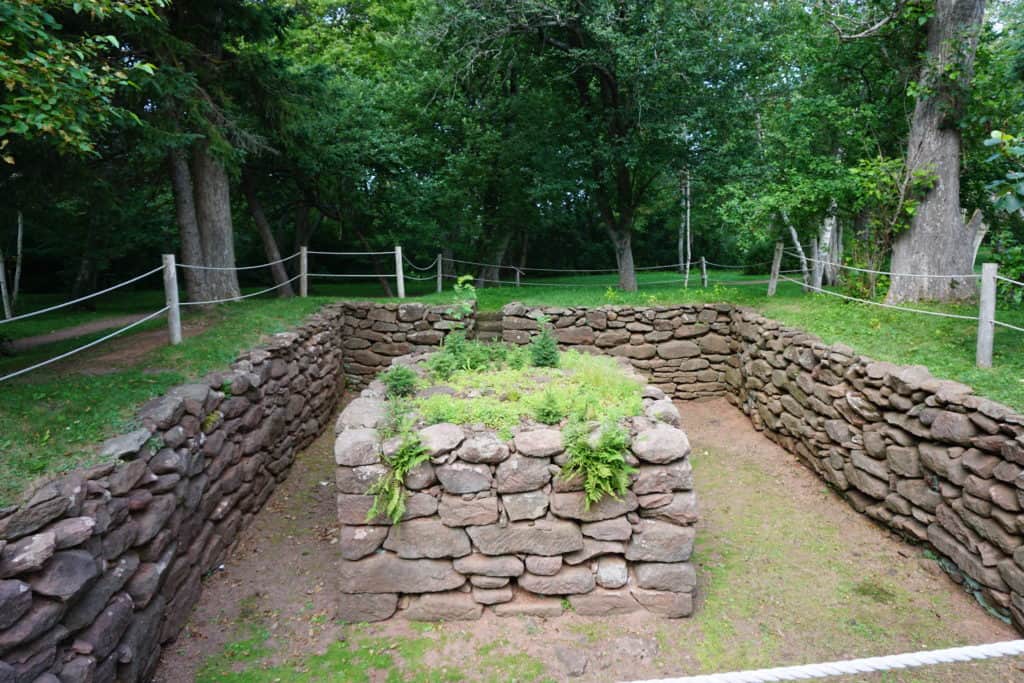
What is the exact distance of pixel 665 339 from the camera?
9531 mm

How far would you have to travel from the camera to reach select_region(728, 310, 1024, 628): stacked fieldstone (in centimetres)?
380

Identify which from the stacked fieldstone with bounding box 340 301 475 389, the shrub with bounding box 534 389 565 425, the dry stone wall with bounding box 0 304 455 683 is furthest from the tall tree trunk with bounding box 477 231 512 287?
the shrub with bounding box 534 389 565 425

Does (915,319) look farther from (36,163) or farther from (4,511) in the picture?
(36,163)

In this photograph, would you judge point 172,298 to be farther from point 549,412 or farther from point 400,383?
point 549,412

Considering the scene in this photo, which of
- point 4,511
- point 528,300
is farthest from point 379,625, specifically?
point 528,300

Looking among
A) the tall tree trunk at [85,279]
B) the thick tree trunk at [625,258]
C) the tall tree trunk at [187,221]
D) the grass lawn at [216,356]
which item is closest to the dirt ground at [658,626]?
the grass lawn at [216,356]

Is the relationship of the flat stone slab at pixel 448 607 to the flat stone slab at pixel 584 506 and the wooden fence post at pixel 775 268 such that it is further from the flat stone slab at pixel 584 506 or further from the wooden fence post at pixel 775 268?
the wooden fence post at pixel 775 268

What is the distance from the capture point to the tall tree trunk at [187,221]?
26.0ft

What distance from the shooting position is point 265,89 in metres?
8.68

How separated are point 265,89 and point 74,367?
513cm

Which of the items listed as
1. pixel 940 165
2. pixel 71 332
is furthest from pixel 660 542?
pixel 71 332

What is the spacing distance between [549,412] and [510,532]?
84 cm

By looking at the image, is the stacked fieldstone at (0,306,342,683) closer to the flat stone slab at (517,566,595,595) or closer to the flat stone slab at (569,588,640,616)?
the flat stone slab at (517,566,595,595)

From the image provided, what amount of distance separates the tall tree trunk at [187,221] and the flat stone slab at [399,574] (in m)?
5.80
